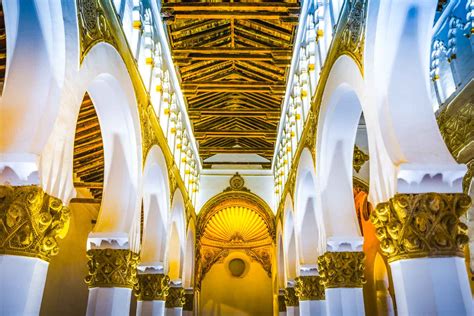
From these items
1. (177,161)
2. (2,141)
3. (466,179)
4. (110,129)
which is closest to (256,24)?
(177,161)

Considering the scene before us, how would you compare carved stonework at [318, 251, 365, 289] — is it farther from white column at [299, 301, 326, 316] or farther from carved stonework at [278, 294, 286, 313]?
carved stonework at [278, 294, 286, 313]

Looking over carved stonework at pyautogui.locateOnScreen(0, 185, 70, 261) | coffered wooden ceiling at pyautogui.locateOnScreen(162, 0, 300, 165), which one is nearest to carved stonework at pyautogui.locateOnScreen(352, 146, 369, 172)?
coffered wooden ceiling at pyautogui.locateOnScreen(162, 0, 300, 165)

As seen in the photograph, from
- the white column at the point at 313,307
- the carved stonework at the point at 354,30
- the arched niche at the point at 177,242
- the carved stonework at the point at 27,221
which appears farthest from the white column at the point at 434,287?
the arched niche at the point at 177,242

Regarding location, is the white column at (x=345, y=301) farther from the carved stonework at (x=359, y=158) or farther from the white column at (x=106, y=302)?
the carved stonework at (x=359, y=158)

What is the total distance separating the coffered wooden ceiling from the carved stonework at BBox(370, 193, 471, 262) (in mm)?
5854

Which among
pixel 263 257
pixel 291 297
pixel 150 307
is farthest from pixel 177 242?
pixel 263 257

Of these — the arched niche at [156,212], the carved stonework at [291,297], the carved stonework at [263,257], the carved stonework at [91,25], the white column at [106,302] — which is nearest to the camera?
the carved stonework at [91,25]

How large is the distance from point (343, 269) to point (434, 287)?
9.47 feet

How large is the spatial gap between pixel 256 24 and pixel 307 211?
4.51m

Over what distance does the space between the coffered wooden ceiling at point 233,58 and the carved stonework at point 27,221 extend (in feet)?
19.2

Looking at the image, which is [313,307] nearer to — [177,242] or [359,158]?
[359,158]

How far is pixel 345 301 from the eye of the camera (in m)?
6.33

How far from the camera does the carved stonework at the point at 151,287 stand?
29.5 feet

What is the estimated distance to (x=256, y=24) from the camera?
390 inches
